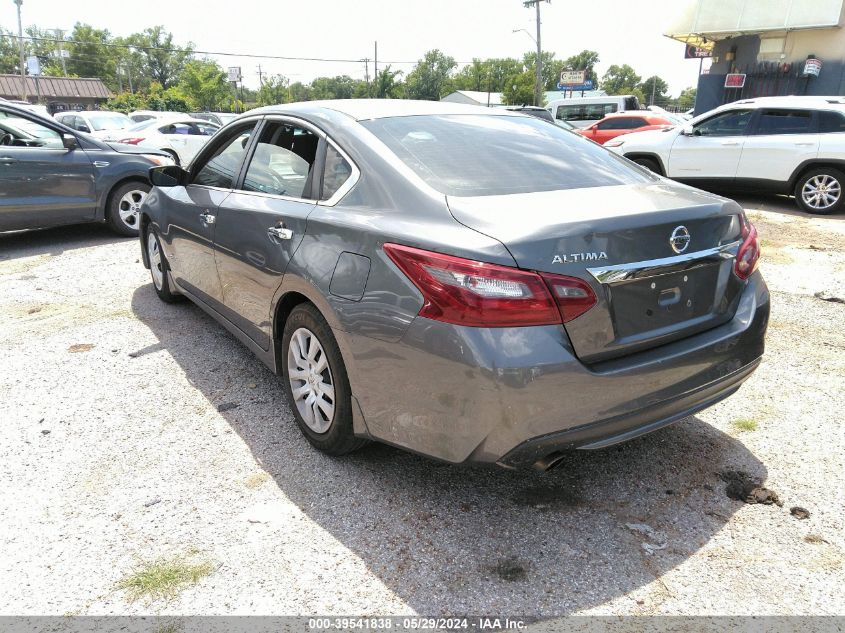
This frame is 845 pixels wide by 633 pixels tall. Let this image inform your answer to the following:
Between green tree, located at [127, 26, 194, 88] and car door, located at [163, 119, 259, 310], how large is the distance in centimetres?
10123

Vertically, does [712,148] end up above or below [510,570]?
above

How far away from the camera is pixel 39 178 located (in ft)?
24.1

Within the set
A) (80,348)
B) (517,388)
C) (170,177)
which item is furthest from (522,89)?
(517,388)

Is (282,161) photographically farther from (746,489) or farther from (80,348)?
(746,489)

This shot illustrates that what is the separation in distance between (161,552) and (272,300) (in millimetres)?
A: 1273

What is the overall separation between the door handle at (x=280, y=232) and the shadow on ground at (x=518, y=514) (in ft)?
3.45

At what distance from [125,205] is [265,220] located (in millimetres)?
5770

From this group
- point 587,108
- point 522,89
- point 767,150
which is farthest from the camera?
point 522,89

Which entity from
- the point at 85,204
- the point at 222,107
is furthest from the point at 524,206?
the point at 222,107

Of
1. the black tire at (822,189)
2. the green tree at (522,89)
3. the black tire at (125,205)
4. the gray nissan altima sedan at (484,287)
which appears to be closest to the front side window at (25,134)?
the black tire at (125,205)

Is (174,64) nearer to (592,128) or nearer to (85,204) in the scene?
(592,128)

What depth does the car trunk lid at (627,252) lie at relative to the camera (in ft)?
7.31

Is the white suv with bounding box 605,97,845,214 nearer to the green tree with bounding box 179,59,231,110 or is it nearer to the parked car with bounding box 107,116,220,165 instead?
the parked car with bounding box 107,116,220,165

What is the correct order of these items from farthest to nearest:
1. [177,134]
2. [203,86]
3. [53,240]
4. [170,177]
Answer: [203,86] < [177,134] < [53,240] < [170,177]
